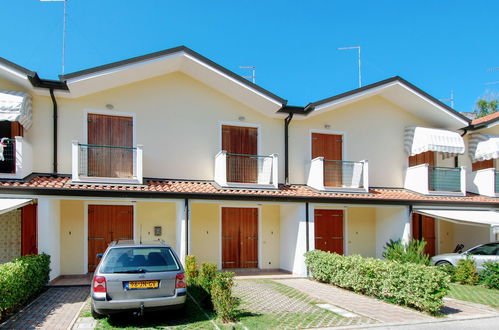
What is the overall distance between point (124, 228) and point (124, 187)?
254 centimetres

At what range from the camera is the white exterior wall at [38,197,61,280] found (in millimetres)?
12539

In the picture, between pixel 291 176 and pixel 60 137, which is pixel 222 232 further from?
pixel 60 137

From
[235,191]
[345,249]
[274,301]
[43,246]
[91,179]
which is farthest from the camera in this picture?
[345,249]

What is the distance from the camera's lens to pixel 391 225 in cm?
1767

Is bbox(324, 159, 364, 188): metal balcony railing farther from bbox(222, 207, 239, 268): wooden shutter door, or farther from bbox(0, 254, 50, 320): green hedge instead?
bbox(0, 254, 50, 320): green hedge

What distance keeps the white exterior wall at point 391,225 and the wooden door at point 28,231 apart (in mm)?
14329

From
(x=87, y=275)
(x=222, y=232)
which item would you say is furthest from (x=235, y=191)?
(x=87, y=275)

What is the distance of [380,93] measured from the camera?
1870 cm

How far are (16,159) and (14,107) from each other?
5.79ft

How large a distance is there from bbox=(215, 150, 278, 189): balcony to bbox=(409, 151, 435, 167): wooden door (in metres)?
7.64

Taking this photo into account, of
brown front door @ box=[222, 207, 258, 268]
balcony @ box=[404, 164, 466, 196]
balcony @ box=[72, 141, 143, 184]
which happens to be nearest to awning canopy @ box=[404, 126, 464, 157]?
balcony @ box=[404, 164, 466, 196]

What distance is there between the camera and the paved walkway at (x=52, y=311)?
8.48m

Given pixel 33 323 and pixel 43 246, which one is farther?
pixel 43 246

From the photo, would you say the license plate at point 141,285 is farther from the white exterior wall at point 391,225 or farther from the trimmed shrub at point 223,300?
the white exterior wall at point 391,225
